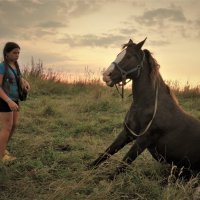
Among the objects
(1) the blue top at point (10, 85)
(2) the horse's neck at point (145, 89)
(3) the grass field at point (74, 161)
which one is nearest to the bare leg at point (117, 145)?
(3) the grass field at point (74, 161)

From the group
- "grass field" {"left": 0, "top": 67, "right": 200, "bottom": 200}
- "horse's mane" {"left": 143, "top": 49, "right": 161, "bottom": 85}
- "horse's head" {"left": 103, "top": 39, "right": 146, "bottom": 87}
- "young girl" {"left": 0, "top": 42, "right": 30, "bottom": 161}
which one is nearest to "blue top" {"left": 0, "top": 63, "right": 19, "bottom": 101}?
"young girl" {"left": 0, "top": 42, "right": 30, "bottom": 161}

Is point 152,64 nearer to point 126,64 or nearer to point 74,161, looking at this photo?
point 126,64

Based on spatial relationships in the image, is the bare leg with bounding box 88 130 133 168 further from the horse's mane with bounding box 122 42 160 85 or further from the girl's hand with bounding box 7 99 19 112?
the girl's hand with bounding box 7 99 19 112

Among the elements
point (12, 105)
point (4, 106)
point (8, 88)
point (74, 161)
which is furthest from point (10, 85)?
point (74, 161)

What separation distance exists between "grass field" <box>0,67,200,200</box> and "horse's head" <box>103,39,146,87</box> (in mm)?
1031

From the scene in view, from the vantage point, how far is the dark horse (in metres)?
5.52

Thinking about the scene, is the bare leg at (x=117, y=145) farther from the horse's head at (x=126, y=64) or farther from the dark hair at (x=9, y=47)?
the dark hair at (x=9, y=47)

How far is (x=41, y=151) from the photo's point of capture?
6.88 meters

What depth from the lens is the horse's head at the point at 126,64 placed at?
5.61 m

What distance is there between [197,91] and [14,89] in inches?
370

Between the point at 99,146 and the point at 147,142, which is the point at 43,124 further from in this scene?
the point at 147,142

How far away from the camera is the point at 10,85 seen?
6.18 m

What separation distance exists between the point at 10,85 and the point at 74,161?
1415mm

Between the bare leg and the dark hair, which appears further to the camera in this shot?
the dark hair
